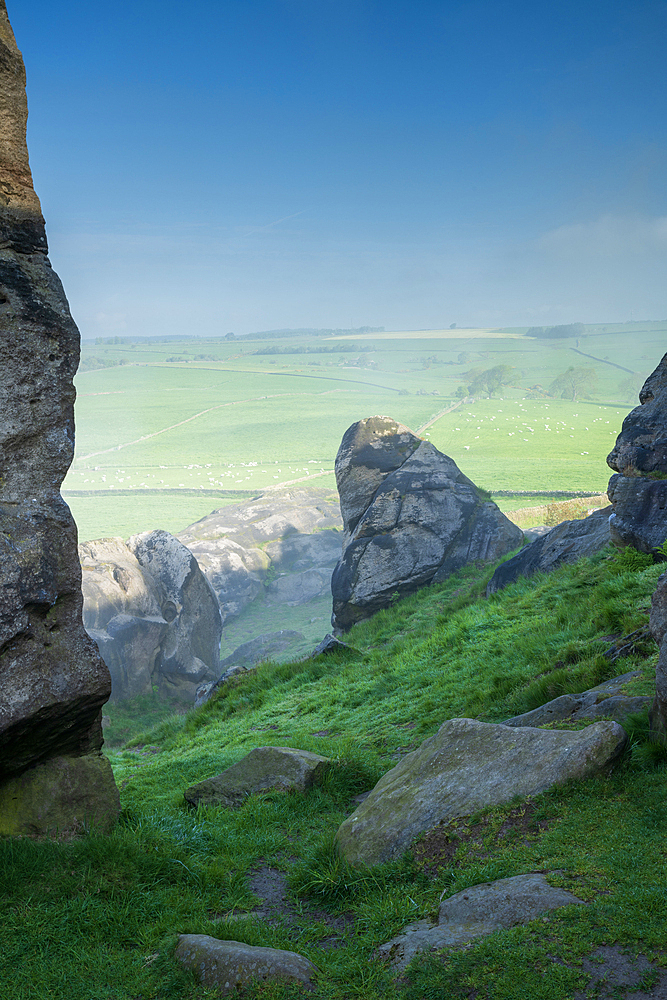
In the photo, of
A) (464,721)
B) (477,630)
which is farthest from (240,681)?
(464,721)

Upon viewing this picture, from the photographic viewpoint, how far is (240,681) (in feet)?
57.3

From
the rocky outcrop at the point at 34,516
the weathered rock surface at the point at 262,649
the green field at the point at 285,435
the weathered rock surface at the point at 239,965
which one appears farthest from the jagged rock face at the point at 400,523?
the green field at the point at 285,435

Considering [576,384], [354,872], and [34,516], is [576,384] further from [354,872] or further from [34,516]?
[354,872]

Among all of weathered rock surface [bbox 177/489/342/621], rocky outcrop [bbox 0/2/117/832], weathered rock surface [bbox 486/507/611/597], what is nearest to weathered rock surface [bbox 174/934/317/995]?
rocky outcrop [bbox 0/2/117/832]

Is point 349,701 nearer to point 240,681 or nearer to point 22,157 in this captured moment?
point 240,681

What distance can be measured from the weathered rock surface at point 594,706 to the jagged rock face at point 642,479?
6193 mm

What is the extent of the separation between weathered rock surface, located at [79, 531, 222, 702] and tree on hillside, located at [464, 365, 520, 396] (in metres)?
141

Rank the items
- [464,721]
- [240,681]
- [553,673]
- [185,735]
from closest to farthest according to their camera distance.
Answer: [464,721]
[553,673]
[185,735]
[240,681]

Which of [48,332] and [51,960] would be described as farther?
[48,332]

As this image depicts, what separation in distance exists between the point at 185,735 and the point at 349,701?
4.75 meters

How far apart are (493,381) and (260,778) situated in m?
169

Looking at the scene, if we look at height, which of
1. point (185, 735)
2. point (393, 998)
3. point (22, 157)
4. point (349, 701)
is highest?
point (22, 157)

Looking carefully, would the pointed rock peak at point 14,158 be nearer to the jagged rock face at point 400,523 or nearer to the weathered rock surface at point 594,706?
the weathered rock surface at point 594,706

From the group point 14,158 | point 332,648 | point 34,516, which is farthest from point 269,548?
point 14,158
